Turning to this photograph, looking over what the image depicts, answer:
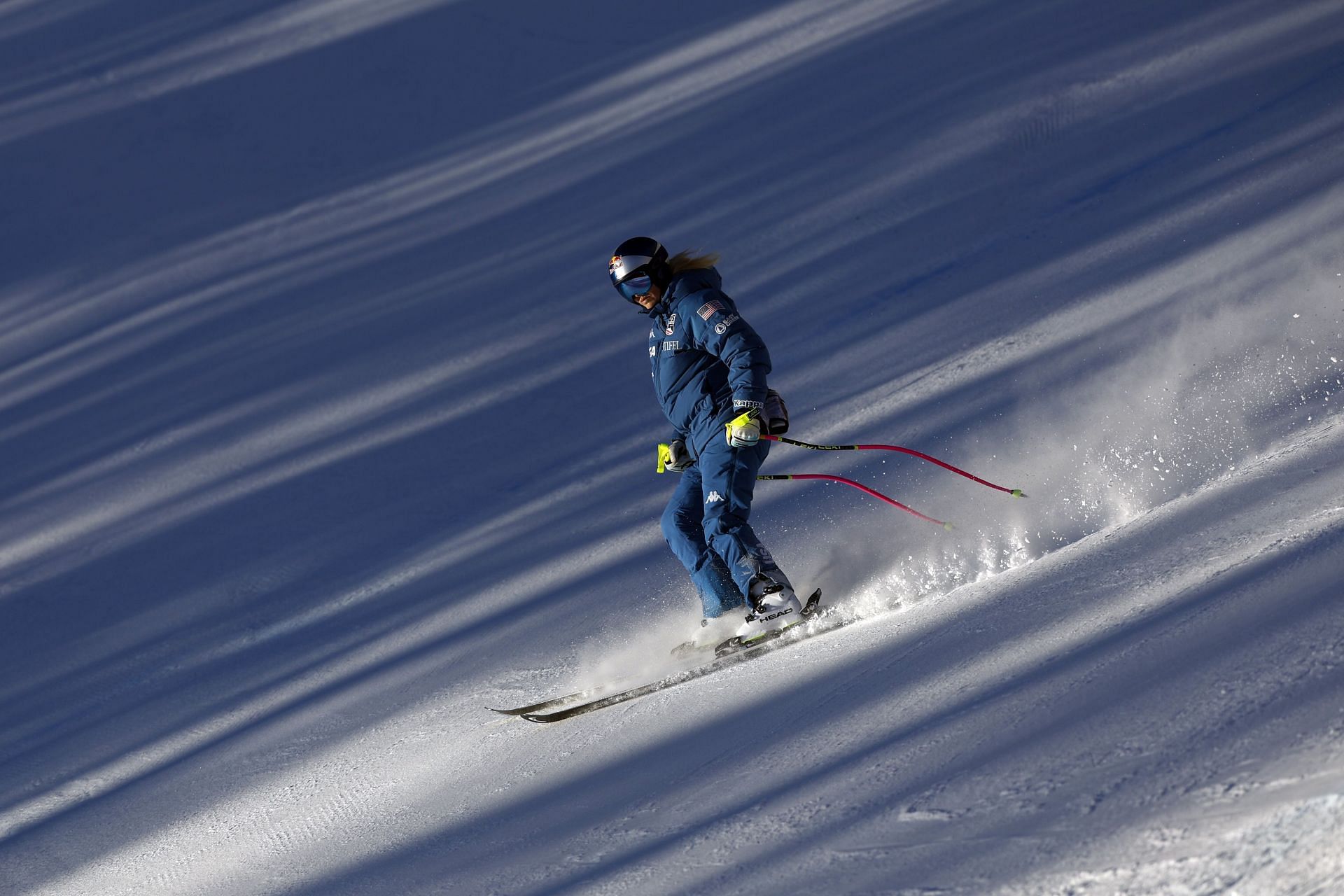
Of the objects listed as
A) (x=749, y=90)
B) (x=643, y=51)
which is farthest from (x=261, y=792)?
(x=643, y=51)

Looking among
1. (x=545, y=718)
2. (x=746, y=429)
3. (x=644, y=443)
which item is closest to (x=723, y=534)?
(x=746, y=429)

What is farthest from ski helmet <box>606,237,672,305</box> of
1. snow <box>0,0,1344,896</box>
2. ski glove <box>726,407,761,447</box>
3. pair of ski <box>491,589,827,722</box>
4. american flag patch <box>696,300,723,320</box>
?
snow <box>0,0,1344,896</box>

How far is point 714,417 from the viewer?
15.2 feet

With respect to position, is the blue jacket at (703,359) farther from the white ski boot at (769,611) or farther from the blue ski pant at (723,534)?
the white ski boot at (769,611)

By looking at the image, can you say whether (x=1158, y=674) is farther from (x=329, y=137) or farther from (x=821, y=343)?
(x=329, y=137)

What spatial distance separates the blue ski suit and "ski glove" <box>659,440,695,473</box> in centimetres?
9

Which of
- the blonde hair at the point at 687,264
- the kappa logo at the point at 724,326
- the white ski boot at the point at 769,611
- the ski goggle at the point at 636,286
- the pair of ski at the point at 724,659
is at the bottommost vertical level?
the pair of ski at the point at 724,659

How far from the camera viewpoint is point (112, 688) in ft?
22.0

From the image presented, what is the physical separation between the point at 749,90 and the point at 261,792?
8.47 meters

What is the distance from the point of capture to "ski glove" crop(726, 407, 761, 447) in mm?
4352

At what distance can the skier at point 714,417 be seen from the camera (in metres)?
4.42

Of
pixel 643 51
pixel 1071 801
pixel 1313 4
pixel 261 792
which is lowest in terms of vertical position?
pixel 1071 801

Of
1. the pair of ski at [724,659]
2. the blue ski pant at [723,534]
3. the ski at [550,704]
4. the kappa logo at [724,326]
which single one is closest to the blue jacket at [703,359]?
the kappa logo at [724,326]

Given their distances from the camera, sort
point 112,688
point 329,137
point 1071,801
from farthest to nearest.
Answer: point 329,137 < point 112,688 < point 1071,801
